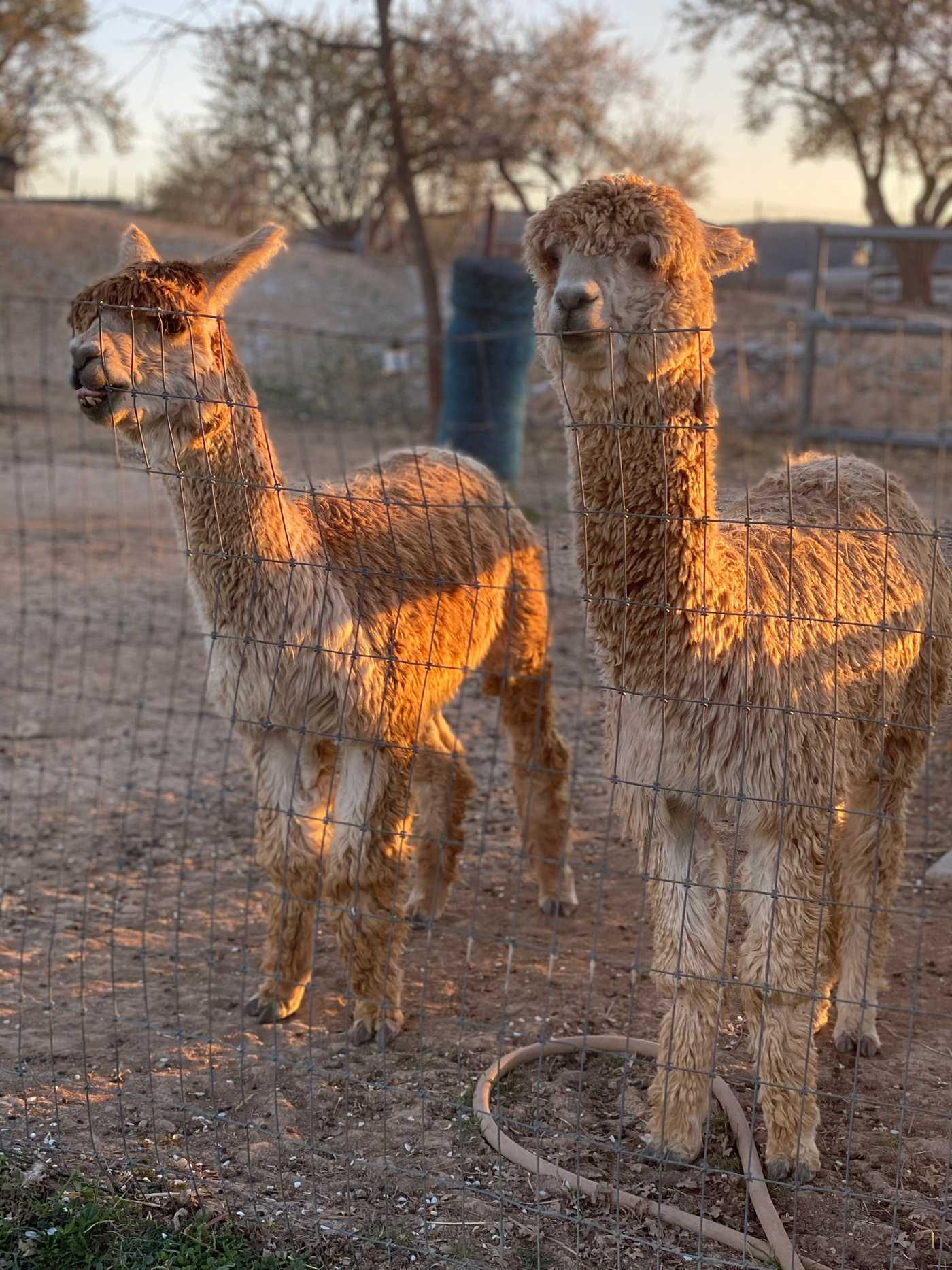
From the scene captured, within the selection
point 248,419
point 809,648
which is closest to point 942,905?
point 809,648

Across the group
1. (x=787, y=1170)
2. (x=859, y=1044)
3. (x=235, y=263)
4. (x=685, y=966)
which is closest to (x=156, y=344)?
(x=235, y=263)

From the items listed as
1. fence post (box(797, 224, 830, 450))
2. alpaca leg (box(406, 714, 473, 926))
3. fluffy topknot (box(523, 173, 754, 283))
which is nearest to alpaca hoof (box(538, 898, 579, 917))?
alpaca leg (box(406, 714, 473, 926))

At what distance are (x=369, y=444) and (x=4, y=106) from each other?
72.9ft

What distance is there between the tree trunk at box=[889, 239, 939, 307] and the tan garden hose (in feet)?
50.2

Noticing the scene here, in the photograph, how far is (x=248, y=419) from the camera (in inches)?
157

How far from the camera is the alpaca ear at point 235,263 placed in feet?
12.8

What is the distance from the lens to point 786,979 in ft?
11.0

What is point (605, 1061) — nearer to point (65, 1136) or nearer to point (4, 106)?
point (65, 1136)

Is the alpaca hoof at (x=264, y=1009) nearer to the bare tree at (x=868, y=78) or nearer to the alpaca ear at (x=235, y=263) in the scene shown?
the alpaca ear at (x=235, y=263)

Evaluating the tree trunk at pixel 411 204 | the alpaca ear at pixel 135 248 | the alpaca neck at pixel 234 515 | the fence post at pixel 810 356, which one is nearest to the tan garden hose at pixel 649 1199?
the alpaca neck at pixel 234 515

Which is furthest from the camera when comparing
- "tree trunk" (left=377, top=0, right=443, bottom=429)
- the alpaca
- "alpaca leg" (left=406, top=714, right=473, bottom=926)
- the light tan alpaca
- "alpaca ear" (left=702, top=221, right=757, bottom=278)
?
"tree trunk" (left=377, top=0, right=443, bottom=429)

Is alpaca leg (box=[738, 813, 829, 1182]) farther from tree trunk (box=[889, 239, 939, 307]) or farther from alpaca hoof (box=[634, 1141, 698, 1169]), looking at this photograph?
tree trunk (box=[889, 239, 939, 307])

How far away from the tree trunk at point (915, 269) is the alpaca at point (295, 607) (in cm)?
1444

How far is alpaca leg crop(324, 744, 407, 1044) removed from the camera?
411cm
